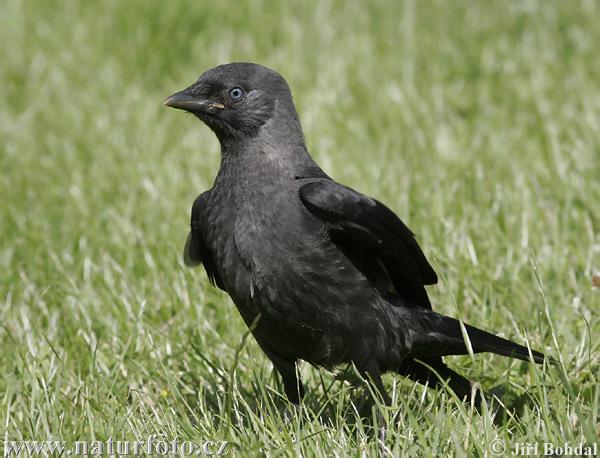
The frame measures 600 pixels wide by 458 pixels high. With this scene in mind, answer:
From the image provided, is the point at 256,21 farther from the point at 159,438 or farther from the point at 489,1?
the point at 159,438

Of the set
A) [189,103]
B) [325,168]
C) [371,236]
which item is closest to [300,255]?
[371,236]

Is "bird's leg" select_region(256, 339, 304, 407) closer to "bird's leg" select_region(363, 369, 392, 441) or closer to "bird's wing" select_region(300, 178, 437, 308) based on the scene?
"bird's leg" select_region(363, 369, 392, 441)

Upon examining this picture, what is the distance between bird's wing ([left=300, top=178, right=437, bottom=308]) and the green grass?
7.9 inches

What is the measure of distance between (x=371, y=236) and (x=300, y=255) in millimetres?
282

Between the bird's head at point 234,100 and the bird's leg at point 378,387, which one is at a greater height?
the bird's head at point 234,100

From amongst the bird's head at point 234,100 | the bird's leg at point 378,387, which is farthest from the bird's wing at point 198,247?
the bird's leg at point 378,387

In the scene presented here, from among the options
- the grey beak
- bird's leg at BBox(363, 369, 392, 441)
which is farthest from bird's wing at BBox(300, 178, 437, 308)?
the grey beak

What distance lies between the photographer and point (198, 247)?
3.54m

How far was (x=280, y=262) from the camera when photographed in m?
3.06

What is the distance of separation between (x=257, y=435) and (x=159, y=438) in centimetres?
34

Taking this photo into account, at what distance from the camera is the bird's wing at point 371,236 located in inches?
122

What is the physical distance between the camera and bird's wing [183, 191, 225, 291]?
3.42m

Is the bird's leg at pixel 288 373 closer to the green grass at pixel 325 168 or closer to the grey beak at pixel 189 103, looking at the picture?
the green grass at pixel 325 168

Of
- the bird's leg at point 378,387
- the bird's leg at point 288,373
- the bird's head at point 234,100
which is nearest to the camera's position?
the bird's leg at point 378,387
